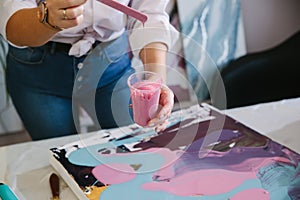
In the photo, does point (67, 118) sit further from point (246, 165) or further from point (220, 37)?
point (220, 37)

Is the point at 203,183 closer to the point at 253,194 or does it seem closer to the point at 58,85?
the point at 253,194

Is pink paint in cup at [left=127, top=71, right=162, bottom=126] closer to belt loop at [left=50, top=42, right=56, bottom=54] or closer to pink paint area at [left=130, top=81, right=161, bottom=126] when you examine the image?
pink paint area at [left=130, top=81, right=161, bottom=126]

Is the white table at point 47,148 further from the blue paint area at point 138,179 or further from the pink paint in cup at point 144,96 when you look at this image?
the pink paint in cup at point 144,96

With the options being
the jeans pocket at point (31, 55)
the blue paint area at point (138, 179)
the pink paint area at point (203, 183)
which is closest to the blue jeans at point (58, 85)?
the jeans pocket at point (31, 55)

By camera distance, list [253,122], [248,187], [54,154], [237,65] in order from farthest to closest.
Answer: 1. [237,65]
2. [253,122]
3. [54,154]
4. [248,187]

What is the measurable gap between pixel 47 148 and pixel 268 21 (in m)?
1.40

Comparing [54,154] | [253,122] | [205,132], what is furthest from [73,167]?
[253,122]

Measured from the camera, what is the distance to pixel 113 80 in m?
1.25

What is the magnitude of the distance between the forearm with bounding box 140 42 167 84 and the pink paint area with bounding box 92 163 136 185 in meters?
0.20

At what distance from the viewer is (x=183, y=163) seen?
0.96 meters

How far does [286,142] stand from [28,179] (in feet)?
1.52

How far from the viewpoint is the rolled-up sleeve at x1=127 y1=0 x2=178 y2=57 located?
1108mm

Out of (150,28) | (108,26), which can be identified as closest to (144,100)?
(150,28)

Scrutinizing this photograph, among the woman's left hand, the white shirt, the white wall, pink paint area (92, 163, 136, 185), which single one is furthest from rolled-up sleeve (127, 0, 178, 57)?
the white wall
